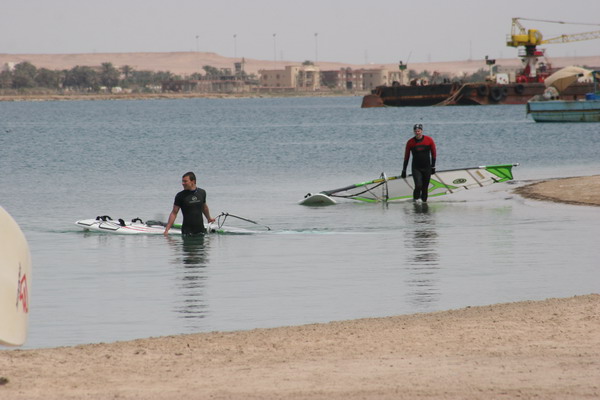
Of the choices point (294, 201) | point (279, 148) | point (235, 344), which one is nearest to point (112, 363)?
point (235, 344)

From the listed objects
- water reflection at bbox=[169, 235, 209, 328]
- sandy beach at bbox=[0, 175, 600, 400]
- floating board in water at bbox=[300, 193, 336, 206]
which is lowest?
floating board in water at bbox=[300, 193, 336, 206]

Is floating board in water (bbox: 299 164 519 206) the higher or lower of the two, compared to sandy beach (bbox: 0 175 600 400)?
lower

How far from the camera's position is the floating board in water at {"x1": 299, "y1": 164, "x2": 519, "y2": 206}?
933 inches

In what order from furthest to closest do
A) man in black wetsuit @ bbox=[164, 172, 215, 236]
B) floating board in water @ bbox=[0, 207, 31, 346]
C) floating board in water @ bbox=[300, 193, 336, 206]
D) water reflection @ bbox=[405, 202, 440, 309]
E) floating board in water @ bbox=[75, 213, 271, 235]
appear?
floating board in water @ bbox=[300, 193, 336, 206], floating board in water @ bbox=[75, 213, 271, 235], man in black wetsuit @ bbox=[164, 172, 215, 236], water reflection @ bbox=[405, 202, 440, 309], floating board in water @ bbox=[0, 207, 31, 346]

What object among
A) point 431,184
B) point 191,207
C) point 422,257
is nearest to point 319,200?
point 431,184

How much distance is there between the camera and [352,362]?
8.32m

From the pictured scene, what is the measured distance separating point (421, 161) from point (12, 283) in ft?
50.2

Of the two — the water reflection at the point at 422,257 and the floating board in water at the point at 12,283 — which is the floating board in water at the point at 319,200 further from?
the floating board in water at the point at 12,283

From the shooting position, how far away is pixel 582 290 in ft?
40.2

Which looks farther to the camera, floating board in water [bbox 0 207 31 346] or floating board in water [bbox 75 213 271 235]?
floating board in water [bbox 75 213 271 235]

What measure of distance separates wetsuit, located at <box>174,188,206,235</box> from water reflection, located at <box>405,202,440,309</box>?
342 centimetres

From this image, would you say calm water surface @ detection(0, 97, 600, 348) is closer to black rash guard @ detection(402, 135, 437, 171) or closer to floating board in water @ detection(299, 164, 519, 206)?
floating board in water @ detection(299, 164, 519, 206)

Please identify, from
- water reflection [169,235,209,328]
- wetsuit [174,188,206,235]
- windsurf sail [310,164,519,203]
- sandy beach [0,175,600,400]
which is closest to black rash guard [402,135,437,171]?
windsurf sail [310,164,519,203]

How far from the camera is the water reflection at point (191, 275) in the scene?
37.4 ft
